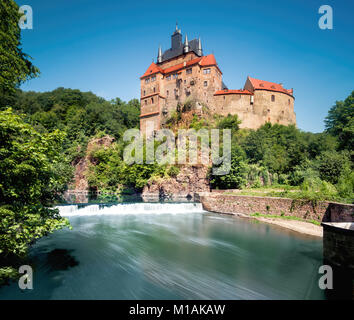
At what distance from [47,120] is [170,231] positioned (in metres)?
42.0

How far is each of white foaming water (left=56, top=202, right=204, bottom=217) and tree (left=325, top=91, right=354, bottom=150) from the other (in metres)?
20.8

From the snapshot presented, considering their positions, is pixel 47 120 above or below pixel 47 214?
above

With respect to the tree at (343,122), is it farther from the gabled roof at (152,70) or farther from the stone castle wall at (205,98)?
the gabled roof at (152,70)

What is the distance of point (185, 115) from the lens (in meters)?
42.2

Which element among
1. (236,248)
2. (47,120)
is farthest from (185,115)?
(236,248)

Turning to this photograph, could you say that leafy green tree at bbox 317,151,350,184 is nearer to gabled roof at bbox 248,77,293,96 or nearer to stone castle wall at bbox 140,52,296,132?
stone castle wall at bbox 140,52,296,132

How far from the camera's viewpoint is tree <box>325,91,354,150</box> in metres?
25.0

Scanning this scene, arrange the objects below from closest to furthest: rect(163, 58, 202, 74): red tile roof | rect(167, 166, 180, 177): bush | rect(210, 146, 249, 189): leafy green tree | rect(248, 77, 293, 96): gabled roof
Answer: rect(210, 146, 249, 189): leafy green tree < rect(167, 166, 180, 177): bush < rect(163, 58, 202, 74): red tile roof < rect(248, 77, 293, 96): gabled roof

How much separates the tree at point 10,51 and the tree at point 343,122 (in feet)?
103

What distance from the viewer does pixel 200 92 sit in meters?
43.6

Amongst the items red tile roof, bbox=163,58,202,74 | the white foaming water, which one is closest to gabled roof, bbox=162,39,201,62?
red tile roof, bbox=163,58,202,74

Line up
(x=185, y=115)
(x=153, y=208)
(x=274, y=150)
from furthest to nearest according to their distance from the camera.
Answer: (x=185, y=115) < (x=274, y=150) < (x=153, y=208)

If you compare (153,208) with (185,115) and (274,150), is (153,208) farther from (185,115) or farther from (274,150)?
(185,115)

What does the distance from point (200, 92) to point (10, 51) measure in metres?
38.9
